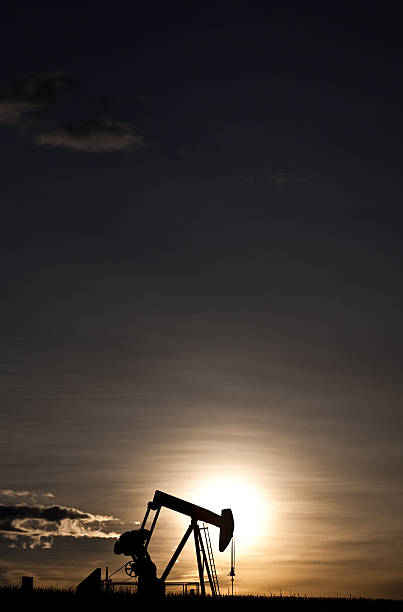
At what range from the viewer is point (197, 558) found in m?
28.9

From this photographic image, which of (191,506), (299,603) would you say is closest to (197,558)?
(191,506)

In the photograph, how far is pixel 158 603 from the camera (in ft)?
79.8

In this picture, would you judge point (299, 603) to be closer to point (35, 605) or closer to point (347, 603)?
point (347, 603)

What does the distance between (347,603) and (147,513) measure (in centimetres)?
714

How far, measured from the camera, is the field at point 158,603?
21250 millimetres

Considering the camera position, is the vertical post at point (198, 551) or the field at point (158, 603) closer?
the field at point (158, 603)

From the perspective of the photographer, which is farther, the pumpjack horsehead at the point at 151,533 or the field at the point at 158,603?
the pumpjack horsehead at the point at 151,533

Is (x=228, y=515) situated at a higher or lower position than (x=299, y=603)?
higher

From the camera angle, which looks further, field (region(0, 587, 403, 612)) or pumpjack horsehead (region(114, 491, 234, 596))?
pumpjack horsehead (region(114, 491, 234, 596))

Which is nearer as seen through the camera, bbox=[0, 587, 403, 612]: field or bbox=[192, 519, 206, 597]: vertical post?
bbox=[0, 587, 403, 612]: field

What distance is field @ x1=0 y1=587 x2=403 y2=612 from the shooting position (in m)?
21.2

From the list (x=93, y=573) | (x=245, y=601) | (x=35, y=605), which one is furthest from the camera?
(x=245, y=601)

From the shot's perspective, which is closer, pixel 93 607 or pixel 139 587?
pixel 93 607

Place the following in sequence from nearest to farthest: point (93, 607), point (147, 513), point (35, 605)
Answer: point (35, 605) < point (93, 607) < point (147, 513)
